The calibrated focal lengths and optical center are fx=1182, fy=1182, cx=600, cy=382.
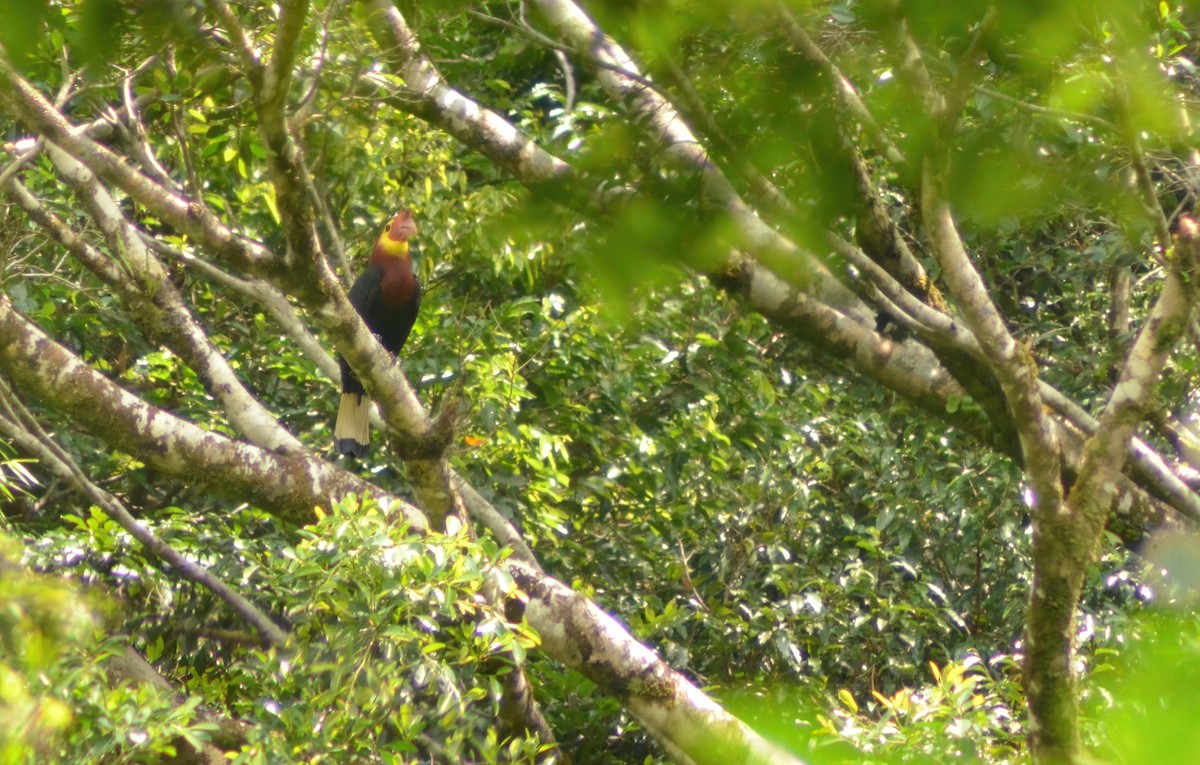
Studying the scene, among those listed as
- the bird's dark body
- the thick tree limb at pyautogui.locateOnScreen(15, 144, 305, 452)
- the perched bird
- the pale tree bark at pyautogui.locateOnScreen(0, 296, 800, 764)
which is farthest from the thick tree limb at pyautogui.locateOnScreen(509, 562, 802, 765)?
the bird's dark body

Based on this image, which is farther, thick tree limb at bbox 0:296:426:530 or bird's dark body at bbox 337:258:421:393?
bird's dark body at bbox 337:258:421:393

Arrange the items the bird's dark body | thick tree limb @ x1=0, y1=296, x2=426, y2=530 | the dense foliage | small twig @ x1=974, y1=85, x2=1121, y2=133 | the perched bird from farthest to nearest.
Result: the bird's dark body < the perched bird < thick tree limb @ x1=0, y1=296, x2=426, y2=530 < the dense foliage < small twig @ x1=974, y1=85, x2=1121, y2=133

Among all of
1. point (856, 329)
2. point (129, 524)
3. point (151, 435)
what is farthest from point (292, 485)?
point (856, 329)

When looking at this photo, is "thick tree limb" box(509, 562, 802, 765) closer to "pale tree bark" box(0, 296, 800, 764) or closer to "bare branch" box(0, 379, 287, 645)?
"pale tree bark" box(0, 296, 800, 764)

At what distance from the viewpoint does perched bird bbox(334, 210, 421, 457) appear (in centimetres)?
382

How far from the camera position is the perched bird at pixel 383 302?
151 inches

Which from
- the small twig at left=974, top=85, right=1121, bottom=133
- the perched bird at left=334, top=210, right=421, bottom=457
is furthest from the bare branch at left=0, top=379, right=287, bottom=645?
the small twig at left=974, top=85, right=1121, bottom=133

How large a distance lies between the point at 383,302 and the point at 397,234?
1.56 feet

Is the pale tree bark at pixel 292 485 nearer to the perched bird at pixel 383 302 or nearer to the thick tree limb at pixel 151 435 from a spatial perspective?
the thick tree limb at pixel 151 435

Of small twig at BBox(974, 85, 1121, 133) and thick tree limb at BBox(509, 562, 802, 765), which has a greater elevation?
small twig at BBox(974, 85, 1121, 133)

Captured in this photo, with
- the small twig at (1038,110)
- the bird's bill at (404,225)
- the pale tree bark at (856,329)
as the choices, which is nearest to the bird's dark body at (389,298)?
the bird's bill at (404,225)

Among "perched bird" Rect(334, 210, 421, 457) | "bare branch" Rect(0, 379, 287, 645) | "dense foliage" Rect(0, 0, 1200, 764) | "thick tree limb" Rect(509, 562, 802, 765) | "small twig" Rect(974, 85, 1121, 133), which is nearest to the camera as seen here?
"small twig" Rect(974, 85, 1121, 133)

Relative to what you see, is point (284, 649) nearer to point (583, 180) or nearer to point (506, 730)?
point (506, 730)

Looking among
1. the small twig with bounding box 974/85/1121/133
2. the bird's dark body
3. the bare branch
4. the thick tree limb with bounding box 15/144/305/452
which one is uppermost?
the bird's dark body
